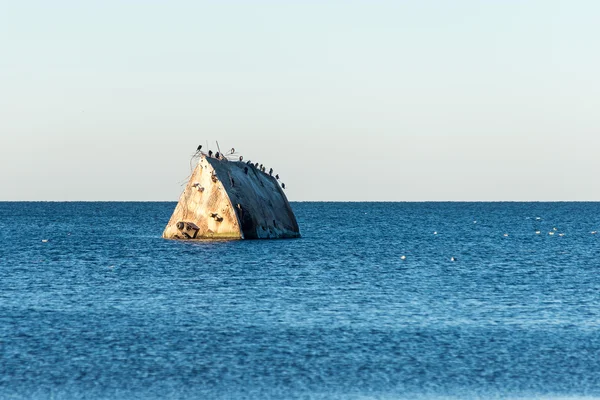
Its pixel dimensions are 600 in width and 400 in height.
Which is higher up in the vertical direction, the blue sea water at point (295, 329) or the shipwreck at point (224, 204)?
the shipwreck at point (224, 204)

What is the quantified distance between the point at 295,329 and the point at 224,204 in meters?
48.2

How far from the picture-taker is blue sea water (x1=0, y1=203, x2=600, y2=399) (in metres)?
27.8

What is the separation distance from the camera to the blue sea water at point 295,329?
27.8m

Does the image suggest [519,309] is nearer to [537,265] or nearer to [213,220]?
[537,265]

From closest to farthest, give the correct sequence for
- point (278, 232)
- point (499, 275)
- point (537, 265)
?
point (499, 275) → point (537, 265) → point (278, 232)

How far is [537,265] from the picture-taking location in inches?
2955

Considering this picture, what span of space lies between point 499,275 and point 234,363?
128ft

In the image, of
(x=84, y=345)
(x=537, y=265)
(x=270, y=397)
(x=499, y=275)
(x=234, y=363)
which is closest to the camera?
(x=270, y=397)

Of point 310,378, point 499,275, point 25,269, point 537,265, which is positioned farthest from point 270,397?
point 537,265

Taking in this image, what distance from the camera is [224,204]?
8562cm

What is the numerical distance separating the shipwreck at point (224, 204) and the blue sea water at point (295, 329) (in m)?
10.4

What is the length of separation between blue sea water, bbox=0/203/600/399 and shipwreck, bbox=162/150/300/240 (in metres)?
10.4

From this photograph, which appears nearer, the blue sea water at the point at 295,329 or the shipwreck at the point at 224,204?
the blue sea water at the point at 295,329

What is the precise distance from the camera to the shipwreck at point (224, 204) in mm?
86000
